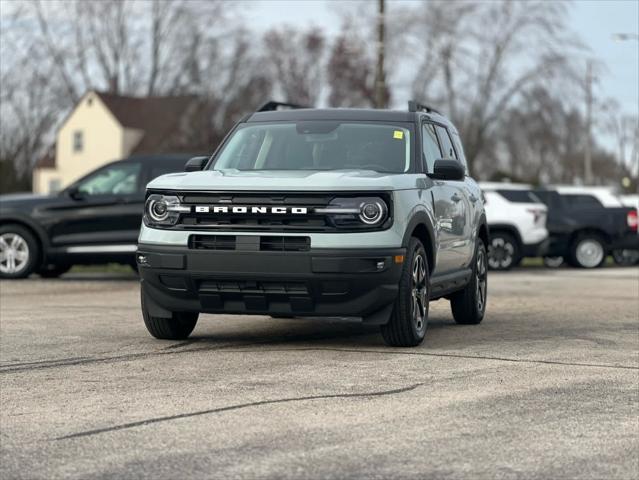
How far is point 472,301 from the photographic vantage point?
12.0 metres

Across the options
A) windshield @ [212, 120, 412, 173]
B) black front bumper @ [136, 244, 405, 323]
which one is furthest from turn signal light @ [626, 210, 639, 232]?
black front bumper @ [136, 244, 405, 323]

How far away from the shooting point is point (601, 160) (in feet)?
418

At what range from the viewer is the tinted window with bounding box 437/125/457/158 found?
11781mm

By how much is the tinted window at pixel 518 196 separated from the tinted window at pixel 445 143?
546 inches

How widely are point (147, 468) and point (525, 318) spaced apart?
306 inches

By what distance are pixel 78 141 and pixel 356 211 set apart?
6883 cm

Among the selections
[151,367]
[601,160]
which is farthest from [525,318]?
[601,160]

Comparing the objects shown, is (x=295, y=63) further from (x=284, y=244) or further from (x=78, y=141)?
(x=284, y=244)

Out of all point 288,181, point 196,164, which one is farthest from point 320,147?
point 288,181

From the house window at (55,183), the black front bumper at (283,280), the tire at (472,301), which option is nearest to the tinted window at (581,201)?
the tire at (472,301)

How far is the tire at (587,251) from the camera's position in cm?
2777

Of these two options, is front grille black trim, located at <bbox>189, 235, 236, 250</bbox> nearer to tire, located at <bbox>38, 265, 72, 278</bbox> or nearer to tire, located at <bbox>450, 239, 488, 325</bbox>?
tire, located at <bbox>450, 239, 488, 325</bbox>

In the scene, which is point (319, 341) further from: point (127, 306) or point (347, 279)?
point (127, 306)

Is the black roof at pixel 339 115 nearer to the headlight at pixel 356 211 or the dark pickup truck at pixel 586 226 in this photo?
the headlight at pixel 356 211
